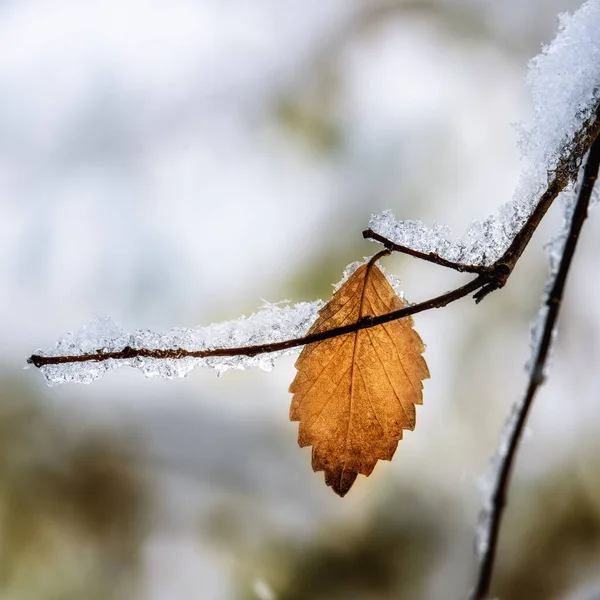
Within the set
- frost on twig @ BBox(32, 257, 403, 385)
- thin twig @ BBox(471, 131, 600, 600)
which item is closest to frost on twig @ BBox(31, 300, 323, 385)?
frost on twig @ BBox(32, 257, 403, 385)

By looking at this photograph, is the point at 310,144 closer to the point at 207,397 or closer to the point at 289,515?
the point at 207,397

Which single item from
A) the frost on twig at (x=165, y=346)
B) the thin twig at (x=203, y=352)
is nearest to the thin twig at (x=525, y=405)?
the thin twig at (x=203, y=352)

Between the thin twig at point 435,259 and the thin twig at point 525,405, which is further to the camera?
the thin twig at point 435,259

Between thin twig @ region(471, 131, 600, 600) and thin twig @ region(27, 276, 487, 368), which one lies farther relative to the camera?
thin twig @ region(27, 276, 487, 368)

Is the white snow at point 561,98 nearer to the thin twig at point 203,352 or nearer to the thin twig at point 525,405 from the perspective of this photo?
the thin twig at point 525,405

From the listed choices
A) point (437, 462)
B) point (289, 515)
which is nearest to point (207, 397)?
point (289, 515)

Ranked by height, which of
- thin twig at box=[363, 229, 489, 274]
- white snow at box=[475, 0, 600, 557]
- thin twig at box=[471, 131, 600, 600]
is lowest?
thin twig at box=[471, 131, 600, 600]

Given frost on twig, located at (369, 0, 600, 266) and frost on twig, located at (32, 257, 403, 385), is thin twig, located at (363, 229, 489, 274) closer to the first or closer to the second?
frost on twig, located at (369, 0, 600, 266)
